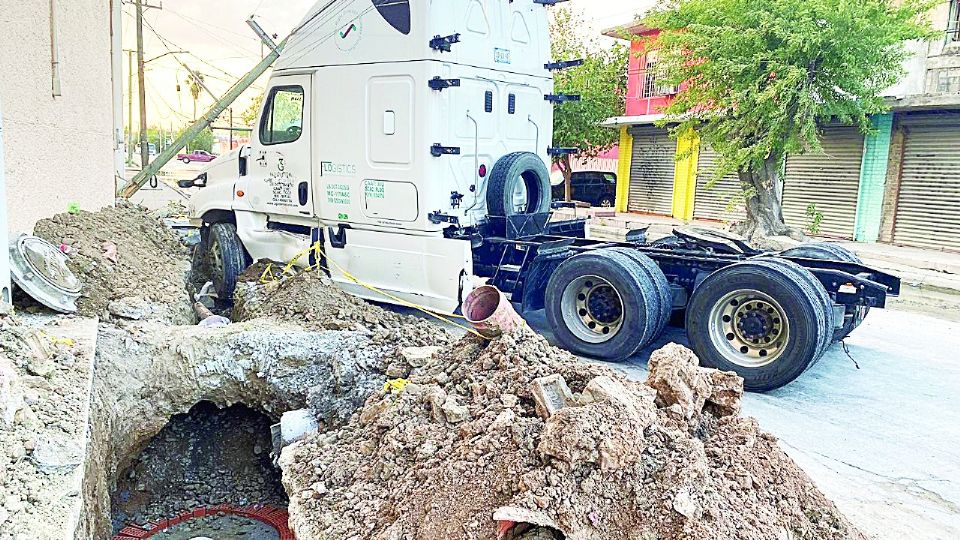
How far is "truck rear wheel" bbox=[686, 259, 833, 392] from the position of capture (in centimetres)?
605

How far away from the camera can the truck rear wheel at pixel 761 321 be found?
19.8 ft

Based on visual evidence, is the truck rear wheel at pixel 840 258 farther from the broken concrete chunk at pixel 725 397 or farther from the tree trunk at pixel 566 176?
the tree trunk at pixel 566 176

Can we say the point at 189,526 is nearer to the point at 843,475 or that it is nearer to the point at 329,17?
the point at 843,475

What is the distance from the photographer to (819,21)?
542 inches

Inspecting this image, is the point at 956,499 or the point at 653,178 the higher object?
the point at 653,178

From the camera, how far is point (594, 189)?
26.2 m

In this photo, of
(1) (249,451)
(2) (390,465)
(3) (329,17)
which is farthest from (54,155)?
(2) (390,465)

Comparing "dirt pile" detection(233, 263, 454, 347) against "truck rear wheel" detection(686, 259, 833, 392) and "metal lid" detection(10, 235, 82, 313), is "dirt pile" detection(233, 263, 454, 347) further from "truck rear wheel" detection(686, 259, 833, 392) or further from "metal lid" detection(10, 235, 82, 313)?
"truck rear wheel" detection(686, 259, 833, 392)

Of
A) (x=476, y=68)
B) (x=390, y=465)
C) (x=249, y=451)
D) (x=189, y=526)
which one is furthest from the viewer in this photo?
(x=476, y=68)

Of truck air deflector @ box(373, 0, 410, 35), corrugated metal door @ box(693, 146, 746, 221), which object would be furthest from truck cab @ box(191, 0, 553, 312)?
corrugated metal door @ box(693, 146, 746, 221)

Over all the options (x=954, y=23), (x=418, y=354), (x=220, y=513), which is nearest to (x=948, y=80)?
(x=954, y=23)

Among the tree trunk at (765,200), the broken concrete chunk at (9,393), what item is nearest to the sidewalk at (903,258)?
the tree trunk at (765,200)

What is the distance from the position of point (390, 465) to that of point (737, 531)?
5.56 feet

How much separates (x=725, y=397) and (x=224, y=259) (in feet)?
21.7
